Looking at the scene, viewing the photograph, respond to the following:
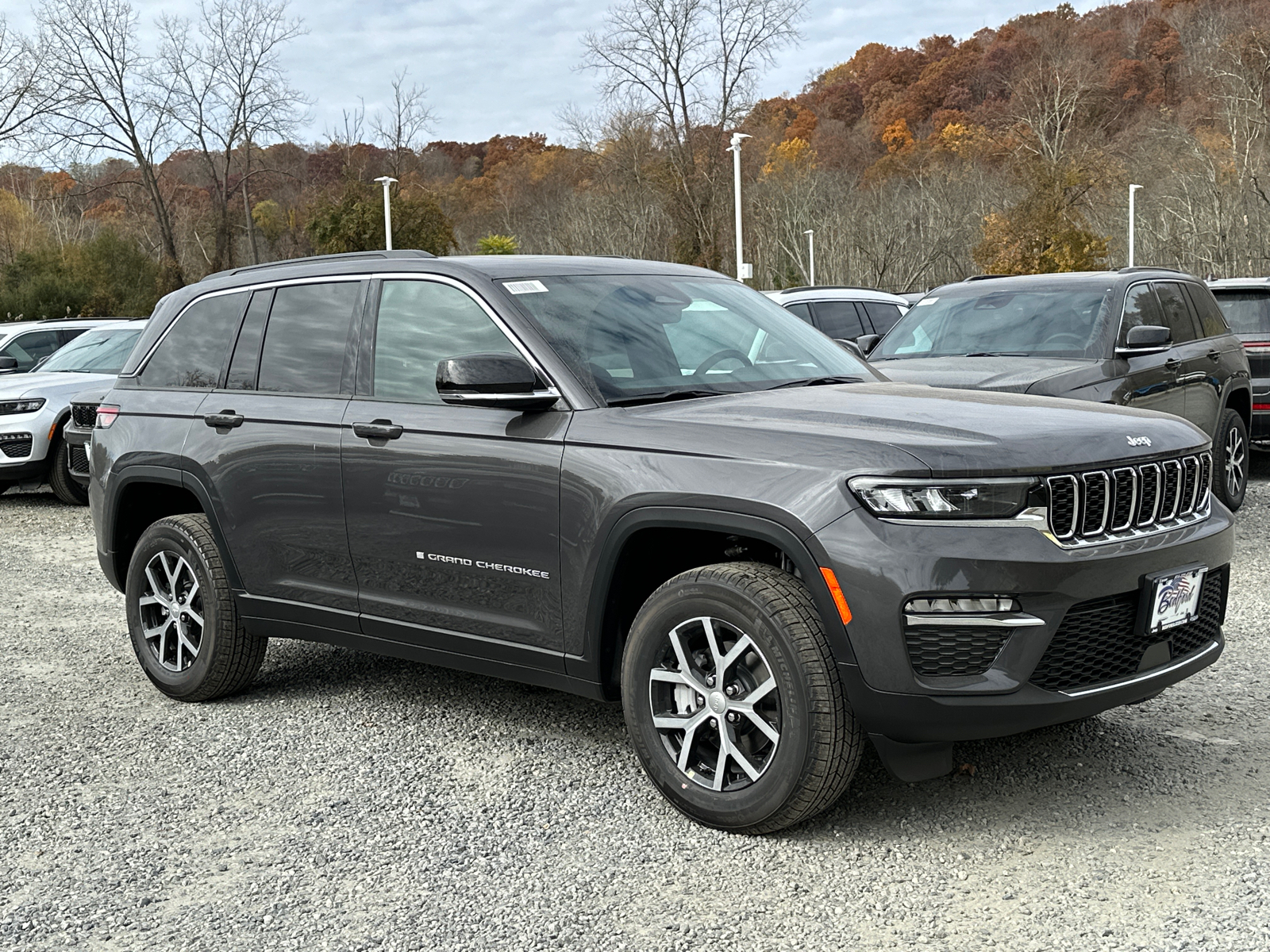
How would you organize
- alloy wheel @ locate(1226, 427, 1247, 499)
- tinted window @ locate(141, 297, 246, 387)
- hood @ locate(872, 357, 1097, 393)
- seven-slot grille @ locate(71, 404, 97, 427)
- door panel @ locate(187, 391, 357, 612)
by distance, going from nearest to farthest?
door panel @ locate(187, 391, 357, 612)
tinted window @ locate(141, 297, 246, 387)
hood @ locate(872, 357, 1097, 393)
alloy wheel @ locate(1226, 427, 1247, 499)
seven-slot grille @ locate(71, 404, 97, 427)

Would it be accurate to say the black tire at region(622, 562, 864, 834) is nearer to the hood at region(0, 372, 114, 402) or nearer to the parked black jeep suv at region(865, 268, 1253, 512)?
the parked black jeep suv at region(865, 268, 1253, 512)

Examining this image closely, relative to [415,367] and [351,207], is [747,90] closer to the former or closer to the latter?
[351,207]

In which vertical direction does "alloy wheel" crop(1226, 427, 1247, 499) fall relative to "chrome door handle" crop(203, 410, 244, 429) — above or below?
below

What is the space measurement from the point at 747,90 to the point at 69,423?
1688 inches

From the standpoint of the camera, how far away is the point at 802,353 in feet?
16.5

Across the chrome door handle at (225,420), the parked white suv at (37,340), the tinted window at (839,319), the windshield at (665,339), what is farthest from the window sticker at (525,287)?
the parked white suv at (37,340)

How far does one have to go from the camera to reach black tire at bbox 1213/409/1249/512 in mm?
9430

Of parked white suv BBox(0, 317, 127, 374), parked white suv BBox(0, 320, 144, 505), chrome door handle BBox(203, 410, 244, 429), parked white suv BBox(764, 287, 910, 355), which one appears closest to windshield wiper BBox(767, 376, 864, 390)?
chrome door handle BBox(203, 410, 244, 429)

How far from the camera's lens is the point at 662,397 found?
4.36 metres

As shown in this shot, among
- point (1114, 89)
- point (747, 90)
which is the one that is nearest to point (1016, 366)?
point (747, 90)

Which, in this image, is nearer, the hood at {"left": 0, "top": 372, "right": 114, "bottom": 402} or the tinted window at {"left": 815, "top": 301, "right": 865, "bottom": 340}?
the hood at {"left": 0, "top": 372, "right": 114, "bottom": 402}

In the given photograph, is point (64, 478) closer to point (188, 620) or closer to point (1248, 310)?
point (188, 620)

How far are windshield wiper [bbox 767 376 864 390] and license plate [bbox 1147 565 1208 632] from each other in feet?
4.59

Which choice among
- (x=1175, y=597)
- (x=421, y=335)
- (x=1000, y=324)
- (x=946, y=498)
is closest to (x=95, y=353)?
(x=1000, y=324)
